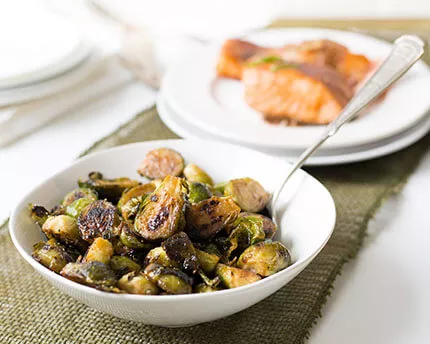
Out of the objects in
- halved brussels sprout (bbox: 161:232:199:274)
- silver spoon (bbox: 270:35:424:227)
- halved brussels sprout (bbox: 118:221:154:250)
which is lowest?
halved brussels sprout (bbox: 118:221:154:250)

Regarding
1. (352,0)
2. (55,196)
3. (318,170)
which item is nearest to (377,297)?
(318,170)

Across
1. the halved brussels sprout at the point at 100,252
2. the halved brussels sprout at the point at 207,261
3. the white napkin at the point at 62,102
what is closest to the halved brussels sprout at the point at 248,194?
the halved brussels sprout at the point at 207,261

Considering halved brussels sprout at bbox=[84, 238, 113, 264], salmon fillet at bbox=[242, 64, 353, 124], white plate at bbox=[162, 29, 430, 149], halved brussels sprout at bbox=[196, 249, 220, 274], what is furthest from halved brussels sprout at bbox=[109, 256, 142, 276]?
salmon fillet at bbox=[242, 64, 353, 124]

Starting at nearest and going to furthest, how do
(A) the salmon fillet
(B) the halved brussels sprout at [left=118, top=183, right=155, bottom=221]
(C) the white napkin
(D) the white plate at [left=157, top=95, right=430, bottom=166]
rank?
(B) the halved brussels sprout at [left=118, top=183, right=155, bottom=221], (D) the white plate at [left=157, top=95, right=430, bottom=166], (A) the salmon fillet, (C) the white napkin

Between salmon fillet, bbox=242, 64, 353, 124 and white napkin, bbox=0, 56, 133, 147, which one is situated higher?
salmon fillet, bbox=242, 64, 353, 124

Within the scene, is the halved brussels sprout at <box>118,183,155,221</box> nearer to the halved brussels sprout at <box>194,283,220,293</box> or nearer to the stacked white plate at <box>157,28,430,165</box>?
the halved brussels sprout at <box>194,283,220,293</box>

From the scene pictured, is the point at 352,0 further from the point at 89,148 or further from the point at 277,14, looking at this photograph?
the point at 89,148
